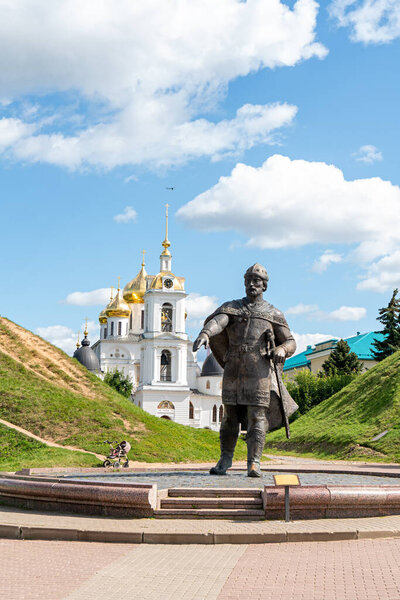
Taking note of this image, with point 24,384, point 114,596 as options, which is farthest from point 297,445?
point 114,596

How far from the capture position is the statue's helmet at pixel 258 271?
11.1 metres

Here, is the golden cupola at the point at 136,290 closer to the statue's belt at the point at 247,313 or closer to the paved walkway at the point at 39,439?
the paved walkway at the point at 39,439

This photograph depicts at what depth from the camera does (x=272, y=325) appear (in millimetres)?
11008

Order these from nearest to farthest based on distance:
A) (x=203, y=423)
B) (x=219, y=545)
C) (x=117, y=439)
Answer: (x=219, y=545)
(x=117, y=439)
(x=203, y=423)

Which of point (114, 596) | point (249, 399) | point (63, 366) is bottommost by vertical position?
point (114, 596)

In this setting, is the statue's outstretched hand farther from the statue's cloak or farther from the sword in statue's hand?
the sword in statue's hand

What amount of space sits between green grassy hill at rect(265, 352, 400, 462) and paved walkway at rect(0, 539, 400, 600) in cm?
1776

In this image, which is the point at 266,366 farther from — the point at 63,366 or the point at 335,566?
the point at 63,366

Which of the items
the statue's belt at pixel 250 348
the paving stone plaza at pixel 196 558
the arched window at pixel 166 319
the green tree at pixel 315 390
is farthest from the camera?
the arched window at pixel 166 319

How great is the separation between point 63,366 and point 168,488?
62.6ft

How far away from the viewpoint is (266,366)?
10.7m

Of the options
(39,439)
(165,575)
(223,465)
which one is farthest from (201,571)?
(39,439)

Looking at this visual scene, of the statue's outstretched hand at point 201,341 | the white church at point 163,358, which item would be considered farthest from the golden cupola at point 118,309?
the statue's outstretched hand at point 201,341

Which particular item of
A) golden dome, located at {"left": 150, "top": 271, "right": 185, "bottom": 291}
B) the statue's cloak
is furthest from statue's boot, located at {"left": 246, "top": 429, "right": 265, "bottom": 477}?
golden dome, located at {"left": 150, "top": 271, "right": 185, "bottom": 291}
